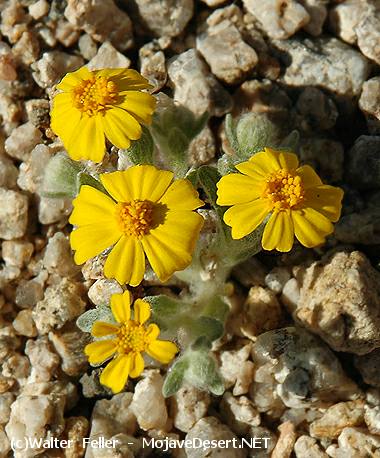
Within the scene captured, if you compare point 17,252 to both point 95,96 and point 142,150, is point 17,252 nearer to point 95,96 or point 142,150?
point 142,150

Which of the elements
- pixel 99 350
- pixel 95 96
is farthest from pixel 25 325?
pixel 95 96

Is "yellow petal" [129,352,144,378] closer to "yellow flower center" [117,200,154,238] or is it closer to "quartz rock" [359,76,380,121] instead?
"yellow flower center" [117,200,154,238]

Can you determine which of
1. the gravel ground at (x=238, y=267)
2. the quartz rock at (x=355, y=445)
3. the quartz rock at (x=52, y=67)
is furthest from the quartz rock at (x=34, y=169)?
the quartz rock at (x=355, y=445)

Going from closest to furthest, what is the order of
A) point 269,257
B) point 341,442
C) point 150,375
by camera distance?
point 341,442
point 150,375
point 269,257

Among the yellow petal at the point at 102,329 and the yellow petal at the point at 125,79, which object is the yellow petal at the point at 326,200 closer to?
the yellow petal at the point at 125,79

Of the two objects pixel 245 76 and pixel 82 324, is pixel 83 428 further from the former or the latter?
pixel 245 76

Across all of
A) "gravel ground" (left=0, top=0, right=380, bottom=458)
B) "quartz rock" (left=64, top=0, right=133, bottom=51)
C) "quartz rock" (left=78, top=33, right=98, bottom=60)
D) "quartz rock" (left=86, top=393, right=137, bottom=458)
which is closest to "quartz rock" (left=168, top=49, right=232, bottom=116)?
"gravel ground" (left=0, top=0, right=380, bottom=458)

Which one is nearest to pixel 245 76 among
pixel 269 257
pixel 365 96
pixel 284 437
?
pixel 365 96
